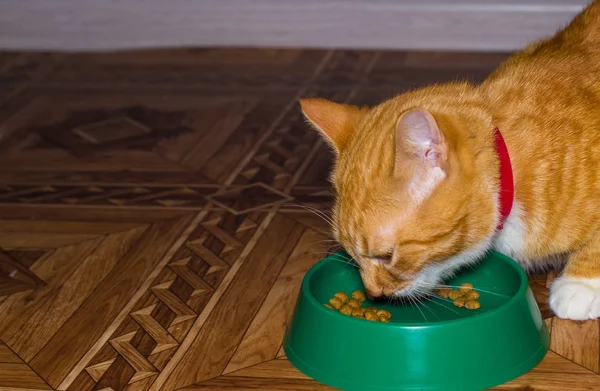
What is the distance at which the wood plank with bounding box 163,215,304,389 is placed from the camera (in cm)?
153

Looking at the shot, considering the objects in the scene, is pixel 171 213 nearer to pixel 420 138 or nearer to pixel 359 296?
pixel 359 296

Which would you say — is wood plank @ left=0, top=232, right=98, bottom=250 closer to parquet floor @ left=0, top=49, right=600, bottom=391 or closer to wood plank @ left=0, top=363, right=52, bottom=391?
parquet floor @ left=0, top=49, right=600, bottom=391

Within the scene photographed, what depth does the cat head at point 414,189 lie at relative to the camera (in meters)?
1.33

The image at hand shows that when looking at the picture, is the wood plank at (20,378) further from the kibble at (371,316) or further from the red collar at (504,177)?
the red collar at (504,177)

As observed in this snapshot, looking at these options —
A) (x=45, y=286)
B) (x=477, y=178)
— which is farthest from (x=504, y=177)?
(x=45, y=286)

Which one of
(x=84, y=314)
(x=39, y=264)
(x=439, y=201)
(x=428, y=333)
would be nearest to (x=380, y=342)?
(x=428, y=333)

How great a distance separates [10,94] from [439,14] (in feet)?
4.79

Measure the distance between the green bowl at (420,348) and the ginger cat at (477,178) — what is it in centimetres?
10

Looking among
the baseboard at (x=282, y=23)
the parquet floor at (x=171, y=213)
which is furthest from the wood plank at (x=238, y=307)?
the baseboard at (x=282, y=23)

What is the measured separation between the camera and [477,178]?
1.39m

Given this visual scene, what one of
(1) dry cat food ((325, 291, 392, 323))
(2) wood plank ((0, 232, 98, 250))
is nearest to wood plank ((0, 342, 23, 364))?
(2) wood plank ((0, 232, 98, 250))

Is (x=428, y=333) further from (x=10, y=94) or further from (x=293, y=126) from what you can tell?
(x=10, y=94)

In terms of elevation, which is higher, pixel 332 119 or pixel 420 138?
pixel 420 138

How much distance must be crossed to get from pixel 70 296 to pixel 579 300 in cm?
94
